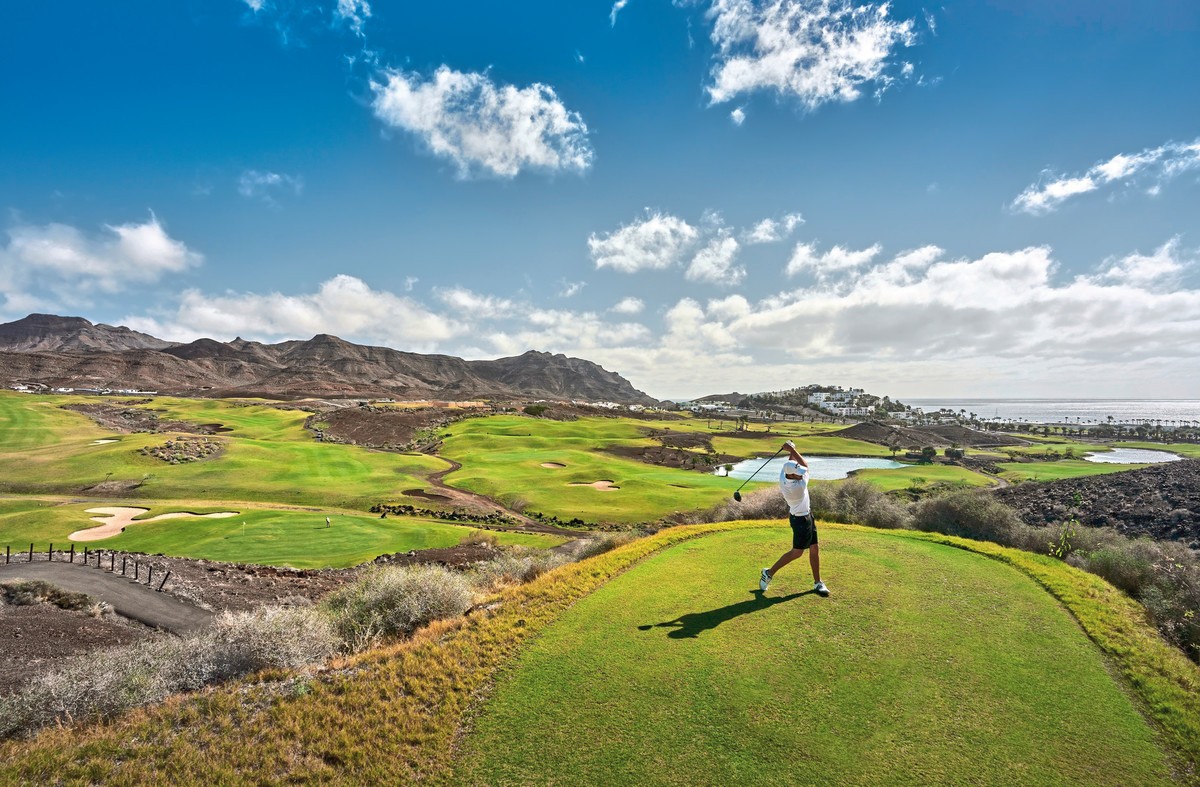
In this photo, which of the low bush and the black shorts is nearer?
the black shorts

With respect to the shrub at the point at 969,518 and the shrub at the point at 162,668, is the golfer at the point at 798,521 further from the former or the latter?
the shrub at the point at 969,518

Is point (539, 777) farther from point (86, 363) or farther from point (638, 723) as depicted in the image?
point (86, 363)

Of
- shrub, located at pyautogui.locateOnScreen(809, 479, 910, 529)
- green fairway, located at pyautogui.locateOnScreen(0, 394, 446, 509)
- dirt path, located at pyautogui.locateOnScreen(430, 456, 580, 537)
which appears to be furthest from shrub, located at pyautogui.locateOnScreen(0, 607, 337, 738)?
green fairway, located at pyautogui.locateOnScreen(0, 394, 446, 509)

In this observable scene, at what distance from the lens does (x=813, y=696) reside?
20.3 feet

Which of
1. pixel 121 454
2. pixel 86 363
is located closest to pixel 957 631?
pixel 121 454

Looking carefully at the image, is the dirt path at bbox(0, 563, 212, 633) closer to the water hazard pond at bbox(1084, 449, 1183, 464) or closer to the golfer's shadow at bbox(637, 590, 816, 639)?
the golfer's shadow at bbox(637, 590, 816, 639)

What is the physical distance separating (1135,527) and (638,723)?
2528 cm

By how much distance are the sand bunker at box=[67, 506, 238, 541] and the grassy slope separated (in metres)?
25.4

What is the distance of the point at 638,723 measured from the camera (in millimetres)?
5738

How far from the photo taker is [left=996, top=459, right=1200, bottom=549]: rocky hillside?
18609mm

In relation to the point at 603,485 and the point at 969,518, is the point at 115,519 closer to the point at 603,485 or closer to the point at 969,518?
the point at 603,485

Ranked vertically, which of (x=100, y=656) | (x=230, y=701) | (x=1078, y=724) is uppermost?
(x=1078, y=724)

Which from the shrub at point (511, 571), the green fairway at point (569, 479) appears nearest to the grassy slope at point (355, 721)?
the shrub at point (511, 571)

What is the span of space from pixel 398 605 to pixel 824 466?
250 feet
